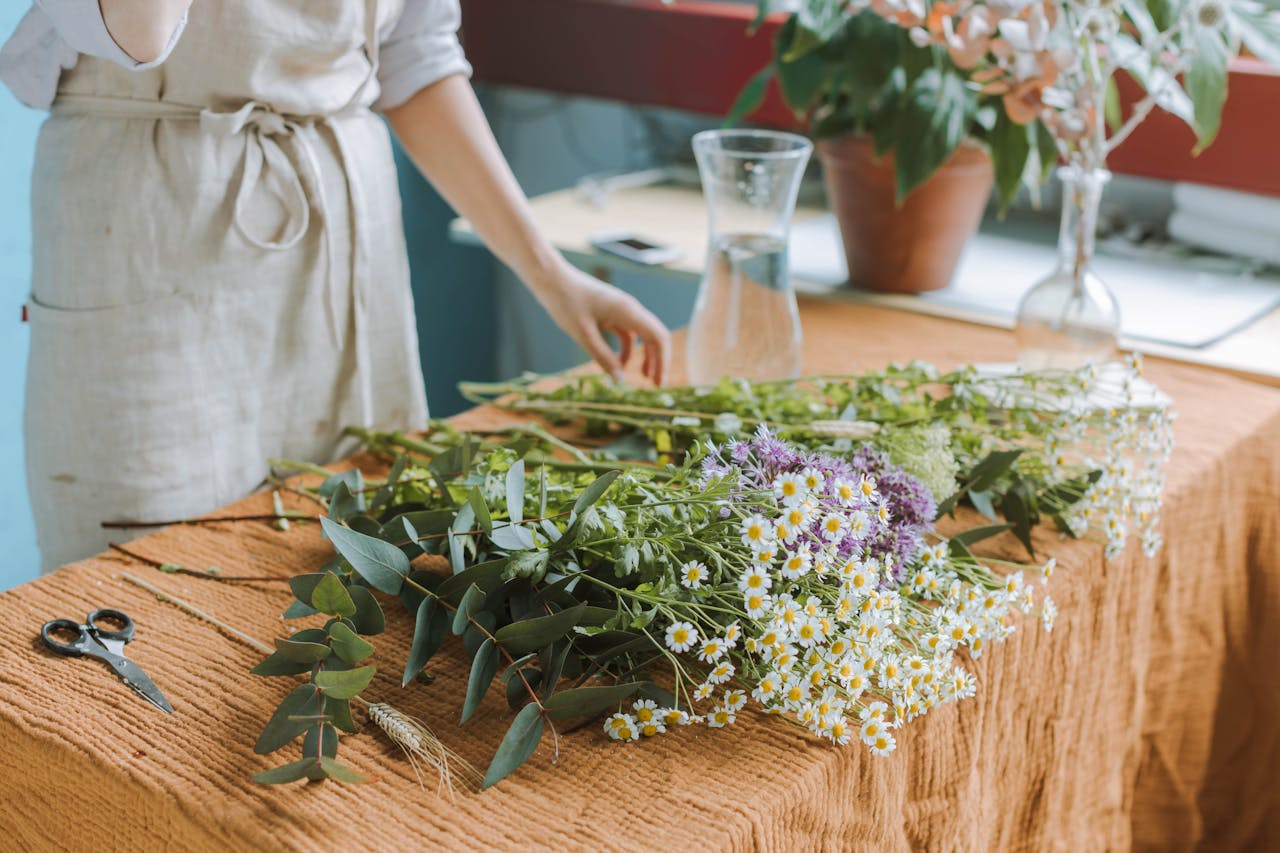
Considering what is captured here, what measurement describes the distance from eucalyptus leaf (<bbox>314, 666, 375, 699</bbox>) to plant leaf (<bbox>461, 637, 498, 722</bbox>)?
6cm

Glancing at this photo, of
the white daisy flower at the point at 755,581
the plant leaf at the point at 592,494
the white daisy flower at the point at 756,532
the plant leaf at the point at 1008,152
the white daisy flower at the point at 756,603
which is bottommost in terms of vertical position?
the white daisy flower at the point at 756,603

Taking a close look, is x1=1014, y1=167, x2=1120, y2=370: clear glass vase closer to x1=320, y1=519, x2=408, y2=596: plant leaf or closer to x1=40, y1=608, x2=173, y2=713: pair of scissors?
x1=320, y1=519, x2=408, y2=596: plant leaf

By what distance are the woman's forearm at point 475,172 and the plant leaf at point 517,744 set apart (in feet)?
2.00

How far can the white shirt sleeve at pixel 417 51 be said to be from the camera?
1.21m

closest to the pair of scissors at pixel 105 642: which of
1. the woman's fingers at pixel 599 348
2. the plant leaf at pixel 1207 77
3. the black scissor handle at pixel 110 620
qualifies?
the black scissor handle at pixel 110 620

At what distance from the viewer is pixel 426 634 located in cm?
75

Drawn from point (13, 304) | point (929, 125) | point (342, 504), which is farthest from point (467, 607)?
point (13, 304)

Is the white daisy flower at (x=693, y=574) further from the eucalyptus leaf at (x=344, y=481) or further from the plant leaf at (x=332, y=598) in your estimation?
the eucalyptus leaf at (x=344, y=481)

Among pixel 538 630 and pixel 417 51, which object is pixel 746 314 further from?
pixel 538 630

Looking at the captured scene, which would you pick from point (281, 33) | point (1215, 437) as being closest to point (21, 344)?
point (281, 33)

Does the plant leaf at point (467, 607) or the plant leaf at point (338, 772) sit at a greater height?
the plant leaf at point (467, 607)

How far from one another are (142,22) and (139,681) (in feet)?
1.43

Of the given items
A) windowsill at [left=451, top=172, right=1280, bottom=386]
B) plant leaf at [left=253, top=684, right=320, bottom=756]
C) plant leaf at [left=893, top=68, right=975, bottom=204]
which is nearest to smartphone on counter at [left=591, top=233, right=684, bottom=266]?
windowsill at [left=451, top=172, right=1280, bottom=386]

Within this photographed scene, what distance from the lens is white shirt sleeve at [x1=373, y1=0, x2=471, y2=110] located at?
47.5 inches
